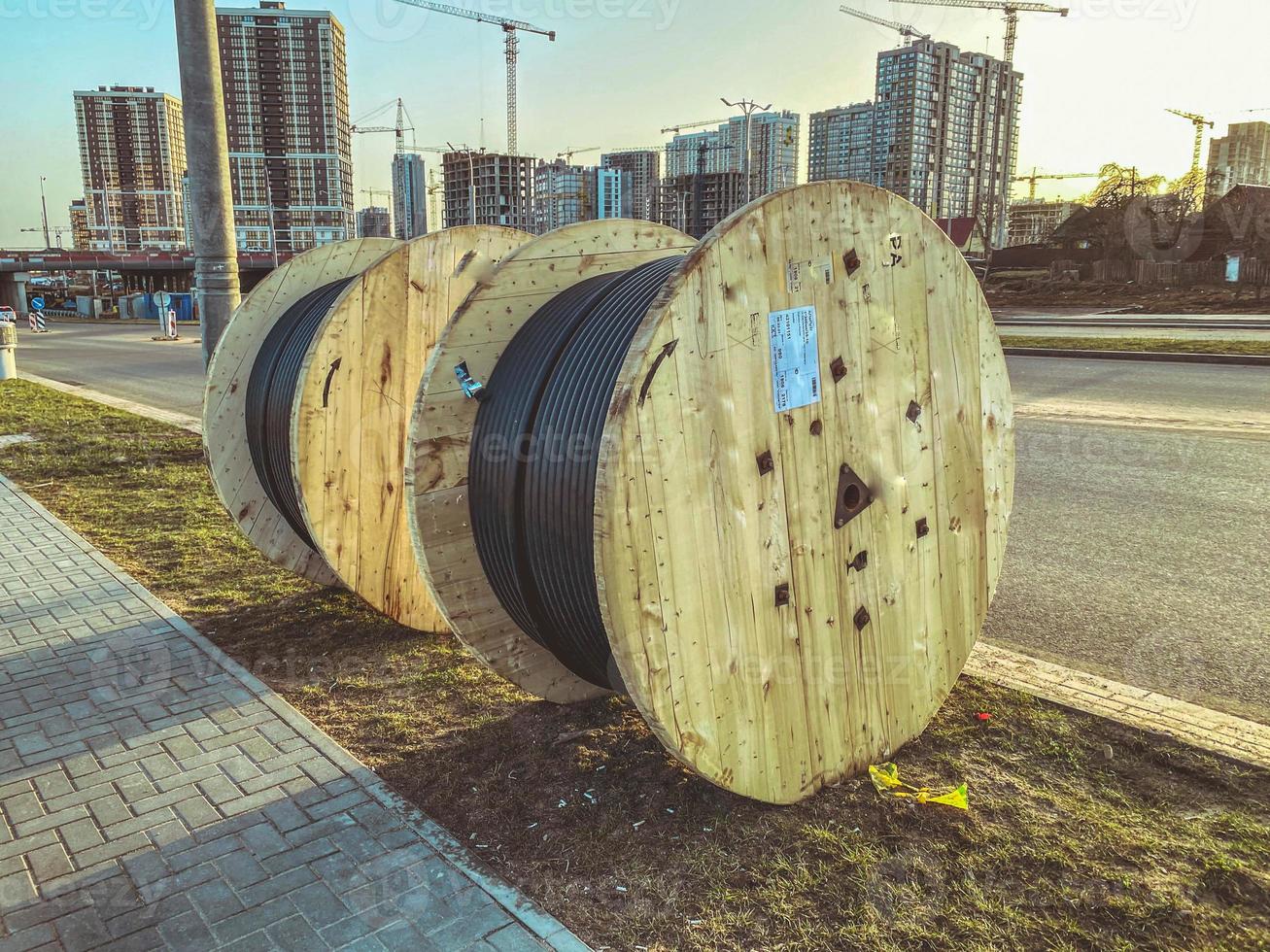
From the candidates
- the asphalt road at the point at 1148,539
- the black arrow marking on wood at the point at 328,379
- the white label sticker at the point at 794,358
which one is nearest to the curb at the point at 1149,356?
the asphalt road at the point at 1148,539

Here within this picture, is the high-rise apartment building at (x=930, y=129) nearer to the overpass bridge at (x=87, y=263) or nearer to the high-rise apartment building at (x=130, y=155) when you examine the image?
the overpass bridge at (x=87, y=263)

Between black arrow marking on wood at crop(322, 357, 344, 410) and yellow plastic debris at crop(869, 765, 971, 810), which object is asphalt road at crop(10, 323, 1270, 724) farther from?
black arrow marking on wood at crop(322, 357, 344, 410)

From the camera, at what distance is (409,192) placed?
11506 cm

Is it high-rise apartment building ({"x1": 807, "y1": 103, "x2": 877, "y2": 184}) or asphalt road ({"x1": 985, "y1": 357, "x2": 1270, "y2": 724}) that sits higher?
high-rise apartment building ({"x1": 807, "y1": 103, "x2": 877, "y2": 184})

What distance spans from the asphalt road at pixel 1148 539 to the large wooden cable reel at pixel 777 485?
149 cm

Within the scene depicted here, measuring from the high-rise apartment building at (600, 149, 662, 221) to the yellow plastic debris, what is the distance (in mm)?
96074

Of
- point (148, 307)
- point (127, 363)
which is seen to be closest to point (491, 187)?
point (148, 307)

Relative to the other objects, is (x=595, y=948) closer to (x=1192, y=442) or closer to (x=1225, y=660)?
(x=1225, y=660)

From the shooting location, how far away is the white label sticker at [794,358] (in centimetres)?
309

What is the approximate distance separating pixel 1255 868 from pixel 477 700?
311cm

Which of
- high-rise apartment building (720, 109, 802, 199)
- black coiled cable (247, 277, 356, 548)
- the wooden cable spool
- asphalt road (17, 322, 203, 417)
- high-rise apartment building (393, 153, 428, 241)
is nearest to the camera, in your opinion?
the wooden cable spool

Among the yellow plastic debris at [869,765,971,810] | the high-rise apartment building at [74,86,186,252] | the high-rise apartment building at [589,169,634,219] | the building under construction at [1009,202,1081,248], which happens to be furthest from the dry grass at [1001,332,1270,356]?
the high-rise apartment building at [74,86,186,252]

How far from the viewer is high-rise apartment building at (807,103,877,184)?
7444 cm

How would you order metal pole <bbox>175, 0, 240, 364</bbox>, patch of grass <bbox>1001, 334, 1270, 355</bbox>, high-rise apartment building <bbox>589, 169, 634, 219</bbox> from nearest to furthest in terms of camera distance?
metal pole <bbox>175, 0, 240, 364</bbox>, patch of grass <bbox>1001, 334, 1270, 355</bbox>, high-rise apartment building <bbox>589, 169, 634, 219</bbox>
